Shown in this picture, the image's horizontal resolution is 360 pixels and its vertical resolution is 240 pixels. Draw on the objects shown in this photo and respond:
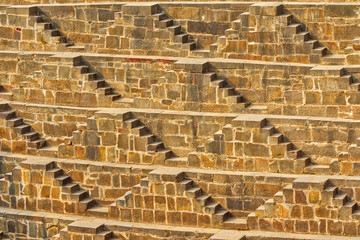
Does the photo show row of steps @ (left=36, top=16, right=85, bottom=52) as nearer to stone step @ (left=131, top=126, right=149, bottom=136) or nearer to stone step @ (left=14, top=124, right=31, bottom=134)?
stone step @ (left=14, top=124, right=31, bottom=134)

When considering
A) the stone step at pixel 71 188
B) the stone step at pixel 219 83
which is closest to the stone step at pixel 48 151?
the stone step at pixel 71 188

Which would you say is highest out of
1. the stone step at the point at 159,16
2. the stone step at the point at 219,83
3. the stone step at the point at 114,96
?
the stone step at the point at 159,16

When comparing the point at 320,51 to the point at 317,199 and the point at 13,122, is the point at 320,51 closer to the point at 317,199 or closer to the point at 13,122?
the point at 317,199

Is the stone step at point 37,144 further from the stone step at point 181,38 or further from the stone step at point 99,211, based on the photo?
the stone step at point 181,38

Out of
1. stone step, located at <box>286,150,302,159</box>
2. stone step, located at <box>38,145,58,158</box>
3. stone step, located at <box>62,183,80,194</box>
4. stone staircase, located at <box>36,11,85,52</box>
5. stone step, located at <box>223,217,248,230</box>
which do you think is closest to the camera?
stone step, located at <box>223,217,248,230</box>

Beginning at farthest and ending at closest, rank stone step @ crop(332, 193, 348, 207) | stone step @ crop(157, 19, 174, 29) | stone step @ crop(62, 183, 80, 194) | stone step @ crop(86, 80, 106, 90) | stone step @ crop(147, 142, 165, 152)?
stone step @ crop(157, 19, 174, 29) < stone step @ crop(86, 80, 106, 90) < stone step @ crop(62, 183, 80, 194) < stone step @ crop(147, 142, 165, 152) < stone step @ crop(332, 193, 348, 207)

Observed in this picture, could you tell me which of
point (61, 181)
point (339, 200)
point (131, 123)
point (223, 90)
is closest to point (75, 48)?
point (131, 123)

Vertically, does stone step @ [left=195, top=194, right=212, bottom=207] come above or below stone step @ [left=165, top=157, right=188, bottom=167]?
below

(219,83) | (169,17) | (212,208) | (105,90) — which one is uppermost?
(169,17)

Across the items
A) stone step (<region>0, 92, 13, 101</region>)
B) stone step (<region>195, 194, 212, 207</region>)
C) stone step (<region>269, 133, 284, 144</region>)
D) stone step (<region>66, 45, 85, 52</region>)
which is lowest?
stone step (<region>195, 194, 212, 207</region>)

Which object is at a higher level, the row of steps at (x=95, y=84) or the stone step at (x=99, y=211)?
the row of steps at (x=95, y=84)

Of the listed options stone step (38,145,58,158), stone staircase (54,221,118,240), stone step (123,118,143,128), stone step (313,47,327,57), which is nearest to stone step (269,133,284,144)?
stone step (313,47,327,57)

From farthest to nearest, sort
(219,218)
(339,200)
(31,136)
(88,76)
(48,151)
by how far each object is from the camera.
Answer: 1. (31,136)
2. (88,76)
3. (48,151)
4. (219,218)
5. (339,200)

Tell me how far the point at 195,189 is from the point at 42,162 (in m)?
4.57
